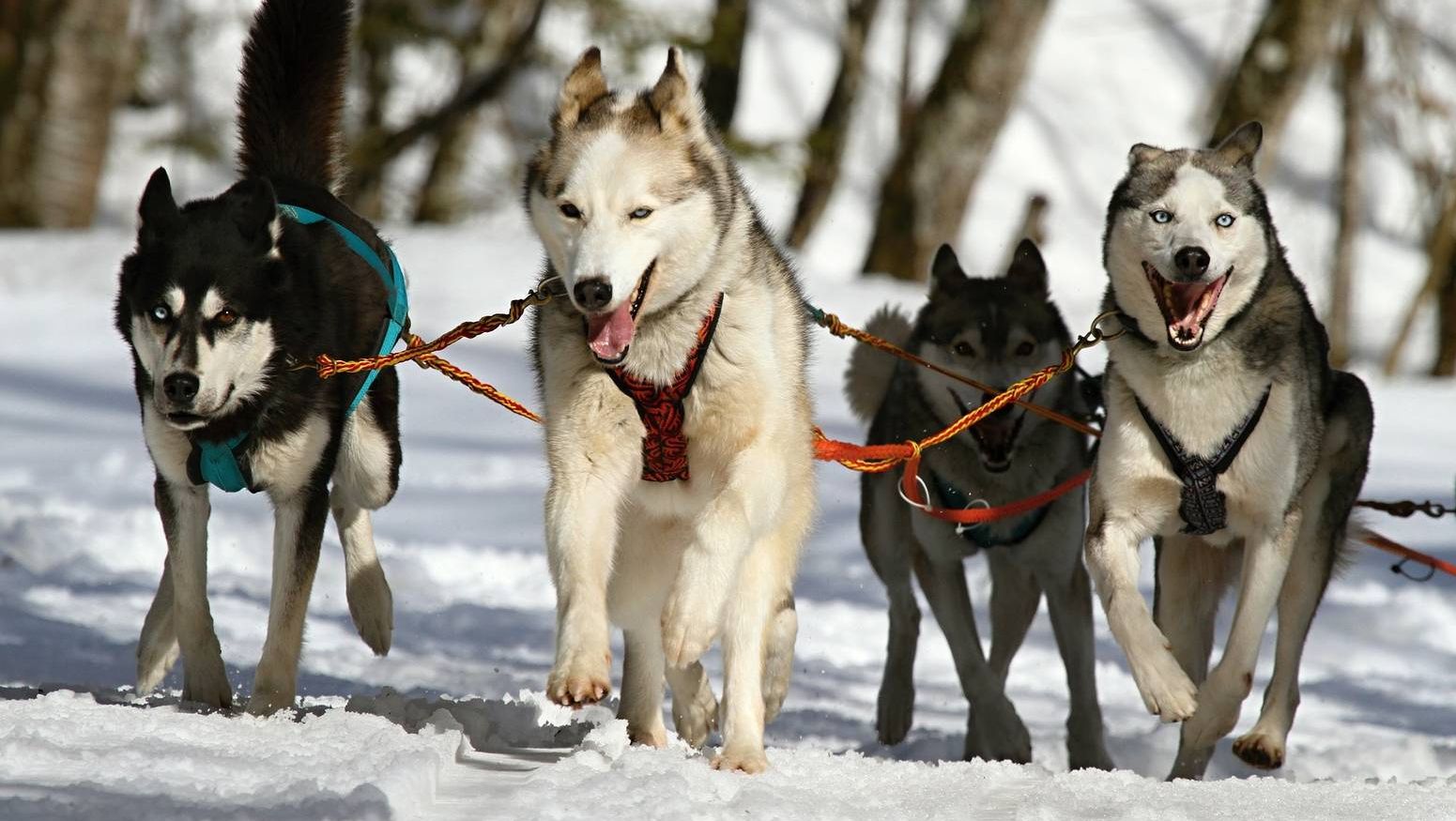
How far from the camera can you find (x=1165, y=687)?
4.11 m

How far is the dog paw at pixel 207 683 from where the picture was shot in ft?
14.3

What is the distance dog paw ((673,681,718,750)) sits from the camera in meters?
4.68

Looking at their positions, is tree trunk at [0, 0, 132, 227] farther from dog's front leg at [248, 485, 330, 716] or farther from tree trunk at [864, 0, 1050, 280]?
dog's front leg at [248, 485, 330, 716]

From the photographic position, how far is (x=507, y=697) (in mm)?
5266

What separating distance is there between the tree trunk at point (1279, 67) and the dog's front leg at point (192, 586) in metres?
9.21

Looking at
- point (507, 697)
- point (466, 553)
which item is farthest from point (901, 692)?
point (466, 553)

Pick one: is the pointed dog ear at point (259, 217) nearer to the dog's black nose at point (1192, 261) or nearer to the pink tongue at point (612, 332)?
the pink tongue at point (612, 332)

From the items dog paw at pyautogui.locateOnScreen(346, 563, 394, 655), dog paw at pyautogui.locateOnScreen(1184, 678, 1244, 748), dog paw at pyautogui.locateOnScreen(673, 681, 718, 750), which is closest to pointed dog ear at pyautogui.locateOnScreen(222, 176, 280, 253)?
dog paw at pyautogui.locateOnScreen(346, 563, 394, 655)

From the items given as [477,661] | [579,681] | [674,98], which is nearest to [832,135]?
[477,661]

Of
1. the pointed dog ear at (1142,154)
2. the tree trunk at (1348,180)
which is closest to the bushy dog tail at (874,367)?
the pointed dog ear at (1142,154)

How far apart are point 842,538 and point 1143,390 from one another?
179 inches

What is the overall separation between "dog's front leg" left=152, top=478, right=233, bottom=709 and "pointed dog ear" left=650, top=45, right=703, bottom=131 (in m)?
1.55

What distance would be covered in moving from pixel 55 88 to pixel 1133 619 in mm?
13380

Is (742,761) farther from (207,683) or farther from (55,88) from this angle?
(55,88)
